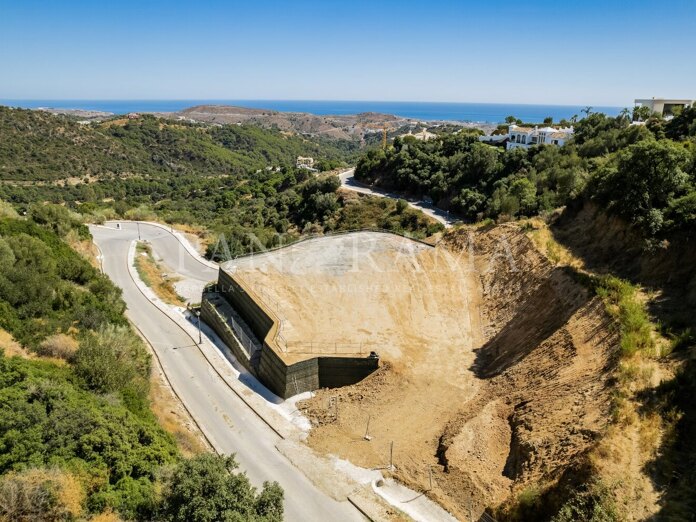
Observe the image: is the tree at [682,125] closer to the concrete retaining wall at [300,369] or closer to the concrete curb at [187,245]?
the concrete retaining wall at [300,369]

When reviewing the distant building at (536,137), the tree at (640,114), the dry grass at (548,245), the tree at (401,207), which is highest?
the tree at (640,114)

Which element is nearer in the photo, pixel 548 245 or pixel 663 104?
pixel 548 245

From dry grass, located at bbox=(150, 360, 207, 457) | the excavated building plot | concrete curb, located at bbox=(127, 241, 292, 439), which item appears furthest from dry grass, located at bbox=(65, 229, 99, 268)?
dry grass, located at bbox=(150, 360, 207, 457)

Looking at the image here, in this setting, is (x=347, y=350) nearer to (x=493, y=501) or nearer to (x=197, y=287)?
(x=493, y=501)

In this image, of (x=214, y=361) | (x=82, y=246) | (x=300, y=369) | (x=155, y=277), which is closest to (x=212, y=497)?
(x=300, y=369)

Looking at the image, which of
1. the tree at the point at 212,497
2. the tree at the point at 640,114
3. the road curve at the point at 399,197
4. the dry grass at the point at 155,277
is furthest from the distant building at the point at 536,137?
the tree at the point at 212,497

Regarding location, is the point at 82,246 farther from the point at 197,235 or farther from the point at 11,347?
the point at 11,347
